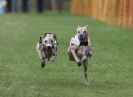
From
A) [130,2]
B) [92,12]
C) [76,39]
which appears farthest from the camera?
[92,12]

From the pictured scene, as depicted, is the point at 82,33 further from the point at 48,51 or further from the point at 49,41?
the point at 48,51

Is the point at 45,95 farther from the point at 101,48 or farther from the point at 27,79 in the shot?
the point at 101,48

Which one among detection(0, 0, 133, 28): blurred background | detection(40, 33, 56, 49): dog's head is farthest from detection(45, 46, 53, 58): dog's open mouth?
detection(0, 0, 133, 28): blurred background

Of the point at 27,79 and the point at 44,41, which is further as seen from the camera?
the point at 27,79

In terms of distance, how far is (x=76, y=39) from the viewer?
1230 centimetres

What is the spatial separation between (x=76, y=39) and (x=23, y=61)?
14.2 ft

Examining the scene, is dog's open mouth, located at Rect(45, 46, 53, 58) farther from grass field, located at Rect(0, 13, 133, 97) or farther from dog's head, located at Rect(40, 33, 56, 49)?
grass field, located at Rect(0, 13, 133, 97)

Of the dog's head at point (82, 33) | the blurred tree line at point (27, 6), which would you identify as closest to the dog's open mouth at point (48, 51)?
the dog's head at point (82, 33)

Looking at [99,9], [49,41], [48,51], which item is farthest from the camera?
[99,9]

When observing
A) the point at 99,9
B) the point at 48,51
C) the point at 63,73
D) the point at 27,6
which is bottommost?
the point at 27,6

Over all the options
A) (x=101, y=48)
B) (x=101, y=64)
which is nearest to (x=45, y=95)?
(x=101, y=64)

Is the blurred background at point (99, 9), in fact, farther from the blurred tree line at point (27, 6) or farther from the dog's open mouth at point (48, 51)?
the dog's open mouth at point (48, 51)

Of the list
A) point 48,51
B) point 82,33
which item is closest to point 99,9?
point 48,51

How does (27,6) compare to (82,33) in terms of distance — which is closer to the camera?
(82,33)
